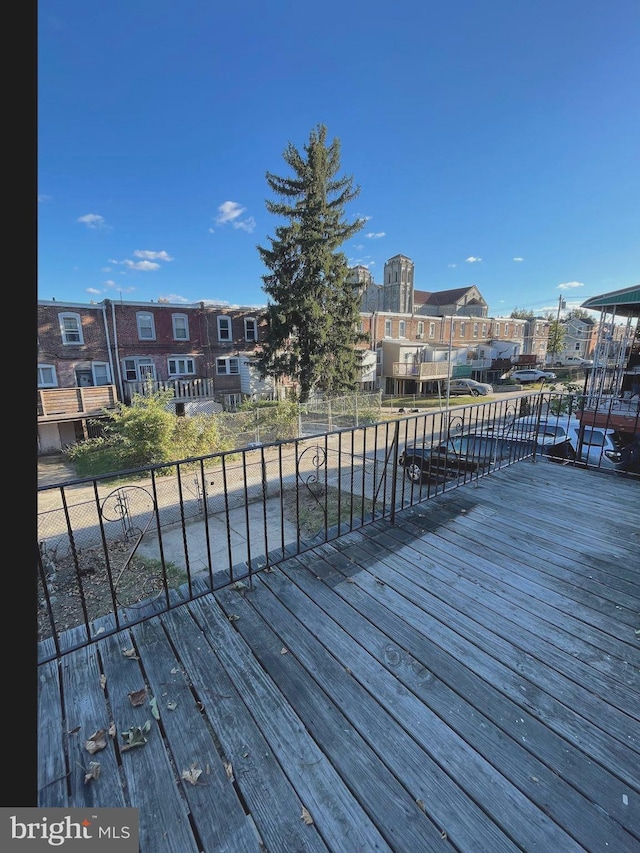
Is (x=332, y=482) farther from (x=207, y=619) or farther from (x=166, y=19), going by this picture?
(x=166, y=19)

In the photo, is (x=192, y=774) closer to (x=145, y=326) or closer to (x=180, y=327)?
(x=145, y=326)

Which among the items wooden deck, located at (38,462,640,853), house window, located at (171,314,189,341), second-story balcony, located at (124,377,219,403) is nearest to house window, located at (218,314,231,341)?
house window, located at (171,314,189,341)

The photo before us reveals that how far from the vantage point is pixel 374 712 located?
165 centimetres

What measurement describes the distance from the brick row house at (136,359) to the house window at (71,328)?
0.12 ft

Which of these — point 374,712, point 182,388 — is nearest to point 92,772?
point 374,712

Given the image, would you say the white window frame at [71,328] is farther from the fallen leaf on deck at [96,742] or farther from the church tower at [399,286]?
the church tower at [399,286]

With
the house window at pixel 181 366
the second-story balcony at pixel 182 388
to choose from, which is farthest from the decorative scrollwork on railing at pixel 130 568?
the house window at pixel 181 366

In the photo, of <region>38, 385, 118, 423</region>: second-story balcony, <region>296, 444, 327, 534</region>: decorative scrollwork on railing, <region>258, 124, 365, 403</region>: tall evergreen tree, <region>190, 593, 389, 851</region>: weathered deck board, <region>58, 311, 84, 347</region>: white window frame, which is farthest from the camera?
<region>258, 124, 365, 403</region>: tall evergreen tree

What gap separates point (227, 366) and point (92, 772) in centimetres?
1980

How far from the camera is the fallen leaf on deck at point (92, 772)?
1.39 metres

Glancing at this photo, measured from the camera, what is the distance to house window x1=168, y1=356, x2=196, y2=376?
18531 millimetres

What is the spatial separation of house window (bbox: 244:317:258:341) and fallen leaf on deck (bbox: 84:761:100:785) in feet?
67.0

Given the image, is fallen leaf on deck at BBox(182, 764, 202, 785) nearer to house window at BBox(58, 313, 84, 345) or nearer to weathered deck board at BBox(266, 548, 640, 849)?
weathered deck board at BBox(266, 548, 640, 849)

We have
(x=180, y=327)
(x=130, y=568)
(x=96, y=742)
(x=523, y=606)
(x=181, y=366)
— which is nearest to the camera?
(x=96, y=742)
